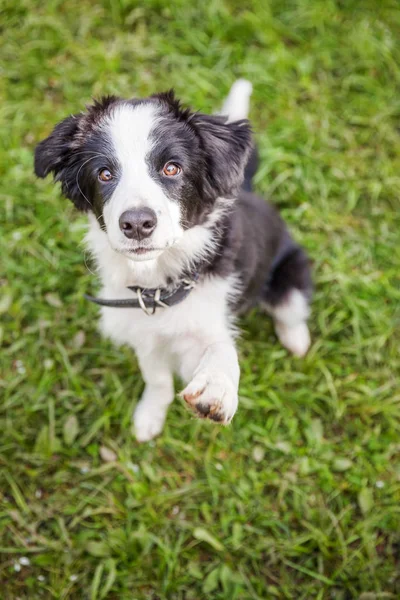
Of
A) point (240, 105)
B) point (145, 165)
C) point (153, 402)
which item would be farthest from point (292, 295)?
point (145, 165)

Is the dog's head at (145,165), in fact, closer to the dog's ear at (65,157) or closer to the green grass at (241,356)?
the dog's ear at (65,157)

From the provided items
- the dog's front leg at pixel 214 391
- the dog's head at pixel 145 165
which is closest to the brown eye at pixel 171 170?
the dog's head at pixel 145 165

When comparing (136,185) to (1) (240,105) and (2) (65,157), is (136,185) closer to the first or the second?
(2) (65,157)

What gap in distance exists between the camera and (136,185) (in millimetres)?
2090

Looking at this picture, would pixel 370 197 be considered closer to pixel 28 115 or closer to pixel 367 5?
pixel 367 5

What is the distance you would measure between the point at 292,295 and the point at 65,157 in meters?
1.74

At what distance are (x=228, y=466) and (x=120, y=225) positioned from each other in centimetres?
189

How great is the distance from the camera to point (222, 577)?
2949 mm

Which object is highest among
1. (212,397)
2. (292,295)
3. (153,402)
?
(212,397)

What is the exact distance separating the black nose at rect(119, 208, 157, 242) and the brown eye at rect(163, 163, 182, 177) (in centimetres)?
29

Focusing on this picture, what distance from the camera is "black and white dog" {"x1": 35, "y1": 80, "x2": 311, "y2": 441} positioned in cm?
214

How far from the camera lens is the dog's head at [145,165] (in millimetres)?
2070

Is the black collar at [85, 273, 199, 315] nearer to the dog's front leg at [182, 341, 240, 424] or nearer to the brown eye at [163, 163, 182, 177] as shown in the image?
the dog's front leg at [182, 341, 240, 424]

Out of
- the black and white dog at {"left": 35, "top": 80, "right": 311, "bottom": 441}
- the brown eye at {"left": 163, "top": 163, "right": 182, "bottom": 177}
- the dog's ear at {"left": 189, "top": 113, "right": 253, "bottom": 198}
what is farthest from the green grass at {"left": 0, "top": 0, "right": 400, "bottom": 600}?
the brown eye at {"left": 163, "top": 163, "right": 182, "bottom": 177}
